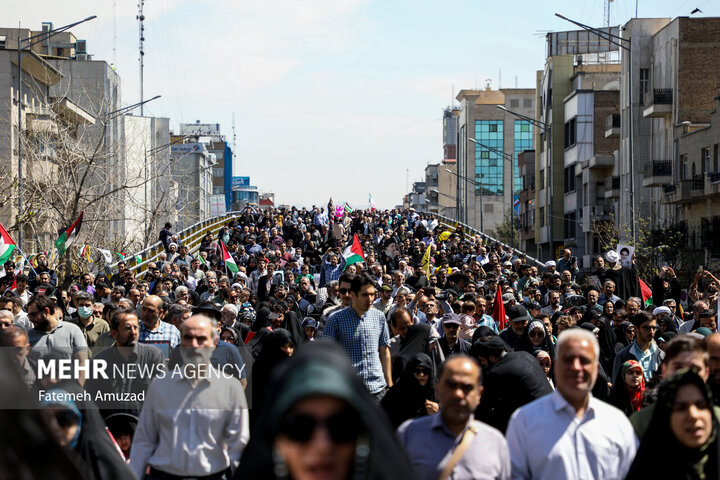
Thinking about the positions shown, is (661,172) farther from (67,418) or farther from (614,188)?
(67,418)

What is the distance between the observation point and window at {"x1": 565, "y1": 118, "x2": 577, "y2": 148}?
220ft

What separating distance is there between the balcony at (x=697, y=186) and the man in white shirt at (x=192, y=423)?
125ft

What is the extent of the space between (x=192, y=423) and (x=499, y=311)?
10640mm

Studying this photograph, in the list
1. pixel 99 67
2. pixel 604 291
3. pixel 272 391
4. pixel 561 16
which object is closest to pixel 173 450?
pixel 272 391

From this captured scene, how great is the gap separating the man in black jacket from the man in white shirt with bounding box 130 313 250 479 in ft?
6.40

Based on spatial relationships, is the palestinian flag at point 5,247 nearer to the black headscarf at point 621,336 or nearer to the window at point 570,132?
the black headscarf at point 621,336

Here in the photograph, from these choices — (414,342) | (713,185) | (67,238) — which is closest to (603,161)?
(713,185)

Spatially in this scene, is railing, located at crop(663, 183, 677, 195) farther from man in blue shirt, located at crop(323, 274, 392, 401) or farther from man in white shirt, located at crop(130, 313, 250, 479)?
man in white shirt, located at crop(130, 313, 250, 479)

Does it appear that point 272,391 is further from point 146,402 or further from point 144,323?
point 144,323

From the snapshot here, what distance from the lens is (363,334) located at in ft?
31.1

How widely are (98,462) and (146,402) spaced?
3.67ft

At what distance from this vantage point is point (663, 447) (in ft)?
16.7

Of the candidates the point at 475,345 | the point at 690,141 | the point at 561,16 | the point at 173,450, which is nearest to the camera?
the point at 173,450

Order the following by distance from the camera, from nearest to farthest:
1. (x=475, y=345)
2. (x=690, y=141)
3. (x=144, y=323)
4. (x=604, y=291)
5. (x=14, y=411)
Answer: (x=14, y=411)
(x=475, y=345)
(x=144, y=323)
(x=604, y=291)
(x=690, y=141)
